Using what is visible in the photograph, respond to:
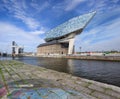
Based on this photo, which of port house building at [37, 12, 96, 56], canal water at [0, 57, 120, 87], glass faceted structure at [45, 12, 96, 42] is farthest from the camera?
port house building at [37, 12, 96, 56]

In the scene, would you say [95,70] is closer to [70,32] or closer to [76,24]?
[76,24]

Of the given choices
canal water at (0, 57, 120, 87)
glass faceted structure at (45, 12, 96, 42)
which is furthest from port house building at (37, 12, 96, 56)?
canal water at (0, 57, 120, 87)

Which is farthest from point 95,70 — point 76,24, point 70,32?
point 70,32

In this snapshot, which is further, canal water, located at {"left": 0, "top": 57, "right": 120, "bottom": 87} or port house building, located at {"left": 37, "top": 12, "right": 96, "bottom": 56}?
port house building, located at {"left": 37, "top": 12, "right": 96, "bottom": 56}

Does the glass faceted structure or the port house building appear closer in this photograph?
the glass faceted structure

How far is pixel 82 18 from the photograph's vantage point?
89438 millimetres

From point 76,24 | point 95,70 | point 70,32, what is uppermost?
point 76,24

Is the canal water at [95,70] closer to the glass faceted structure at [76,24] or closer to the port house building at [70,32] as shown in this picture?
the glass faceted structure at [76,24]

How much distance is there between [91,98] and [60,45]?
9927 centimetres

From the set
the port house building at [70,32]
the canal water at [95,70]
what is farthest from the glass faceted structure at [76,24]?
the canal water at [95,70]

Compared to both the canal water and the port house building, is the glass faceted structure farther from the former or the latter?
the canal water

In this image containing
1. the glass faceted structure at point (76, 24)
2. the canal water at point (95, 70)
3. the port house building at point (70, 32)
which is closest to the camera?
the canal water at point (95, 70)

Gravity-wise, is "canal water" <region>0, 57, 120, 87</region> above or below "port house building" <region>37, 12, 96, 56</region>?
below

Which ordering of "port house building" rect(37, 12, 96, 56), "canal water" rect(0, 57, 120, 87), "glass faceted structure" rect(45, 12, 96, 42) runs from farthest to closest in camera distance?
"port house building" rect(37, 12, 96, 56)
"glass faceted structure" rect(45, 12, 96, 42)
"canal water" rect(0, 57, 120, 87)
